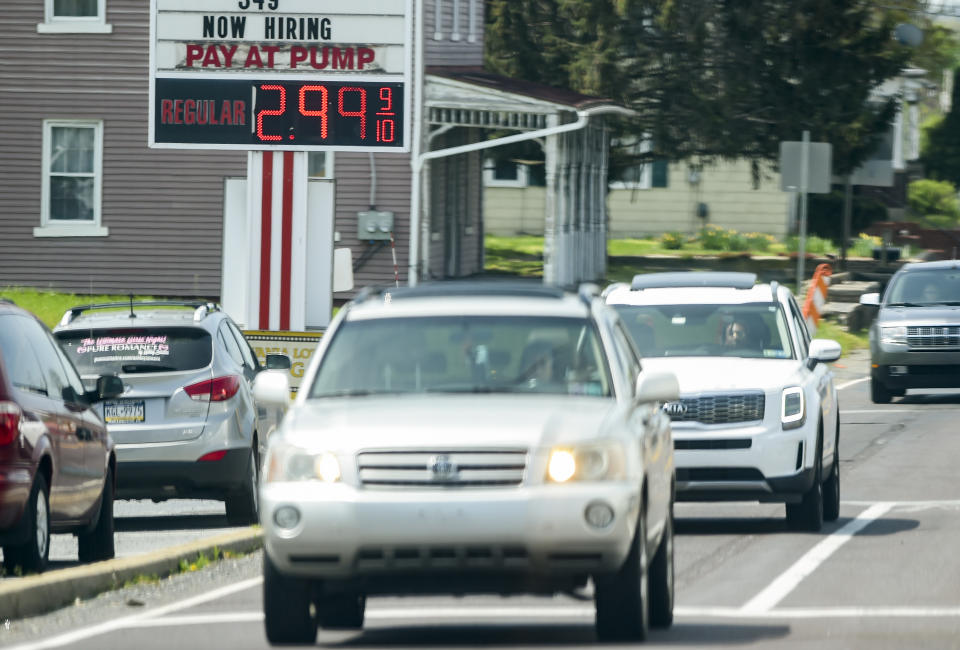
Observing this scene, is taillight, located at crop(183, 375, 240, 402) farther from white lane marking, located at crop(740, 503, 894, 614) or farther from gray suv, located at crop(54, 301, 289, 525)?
white lane marking, located at crop(740, 503, 894, 614)

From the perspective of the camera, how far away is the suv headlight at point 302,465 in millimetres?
8000

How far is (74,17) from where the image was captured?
3297 centimetres

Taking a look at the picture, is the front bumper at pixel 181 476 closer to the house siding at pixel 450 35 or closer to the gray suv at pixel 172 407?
the gray suv at pixel 172 407

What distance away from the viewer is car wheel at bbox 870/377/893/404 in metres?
25.4

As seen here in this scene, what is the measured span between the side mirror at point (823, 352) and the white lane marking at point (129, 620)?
450cm

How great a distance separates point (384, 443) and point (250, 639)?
1508mm

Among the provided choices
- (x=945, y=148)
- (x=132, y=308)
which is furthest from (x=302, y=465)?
(x=945, y=148)

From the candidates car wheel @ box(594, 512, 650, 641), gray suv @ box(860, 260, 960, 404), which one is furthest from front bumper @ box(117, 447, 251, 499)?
gray suv @ box(860, 260, 960, 404)

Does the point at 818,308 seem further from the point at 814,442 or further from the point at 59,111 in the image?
the point at 814,442

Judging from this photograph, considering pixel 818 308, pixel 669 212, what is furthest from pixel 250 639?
pixel 669 212

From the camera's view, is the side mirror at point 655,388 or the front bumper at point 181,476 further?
the front bumper at point 181,476

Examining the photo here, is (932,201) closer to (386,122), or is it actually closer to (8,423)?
(386,122)

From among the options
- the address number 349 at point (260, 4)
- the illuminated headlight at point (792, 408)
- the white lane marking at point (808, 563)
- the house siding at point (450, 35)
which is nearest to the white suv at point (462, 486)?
the white lane marking at point (808, 563)

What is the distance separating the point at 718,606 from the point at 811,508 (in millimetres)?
3504
